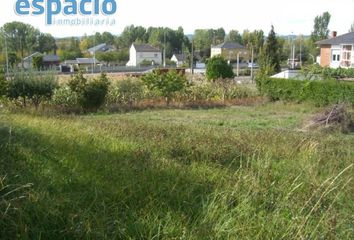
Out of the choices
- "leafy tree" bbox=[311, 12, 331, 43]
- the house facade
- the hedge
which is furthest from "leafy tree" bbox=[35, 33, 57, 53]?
the hedge

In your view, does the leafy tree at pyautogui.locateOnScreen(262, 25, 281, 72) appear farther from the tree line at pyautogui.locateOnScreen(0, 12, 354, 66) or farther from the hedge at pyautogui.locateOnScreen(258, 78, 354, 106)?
the hedge at pyautogui.locateOnScreen(258, 78, 354, 106)

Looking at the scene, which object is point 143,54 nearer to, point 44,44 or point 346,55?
point 44,44

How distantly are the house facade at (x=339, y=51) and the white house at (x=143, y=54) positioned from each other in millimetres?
46887

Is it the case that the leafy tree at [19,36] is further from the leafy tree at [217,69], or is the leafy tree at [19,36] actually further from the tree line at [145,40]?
the leafy tree at [217,69]

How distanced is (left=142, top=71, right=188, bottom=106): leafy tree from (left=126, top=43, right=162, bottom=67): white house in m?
62.6

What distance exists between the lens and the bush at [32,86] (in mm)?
14125

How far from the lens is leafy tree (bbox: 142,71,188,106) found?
58.4 ft

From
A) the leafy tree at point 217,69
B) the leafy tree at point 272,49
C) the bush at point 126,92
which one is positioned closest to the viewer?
the bush at point 126,92

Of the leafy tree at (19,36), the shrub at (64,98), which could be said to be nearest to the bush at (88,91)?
the shrub at (64,98)

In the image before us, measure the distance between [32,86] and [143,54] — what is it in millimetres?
69155

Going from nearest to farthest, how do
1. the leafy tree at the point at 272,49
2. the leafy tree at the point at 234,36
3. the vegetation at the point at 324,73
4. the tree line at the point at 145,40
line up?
the vegetation at the point at 324,73
the leafy tree at the point at 272,49
the tree line at the point at 145,40
the leafy tree at the point at 234,36

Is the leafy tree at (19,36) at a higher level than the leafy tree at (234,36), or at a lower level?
lower

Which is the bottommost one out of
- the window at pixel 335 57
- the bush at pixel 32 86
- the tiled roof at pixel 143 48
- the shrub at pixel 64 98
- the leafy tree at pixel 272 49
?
the shrub at pixel 64 98

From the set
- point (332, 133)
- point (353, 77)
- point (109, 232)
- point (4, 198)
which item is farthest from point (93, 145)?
point (353, 77)
